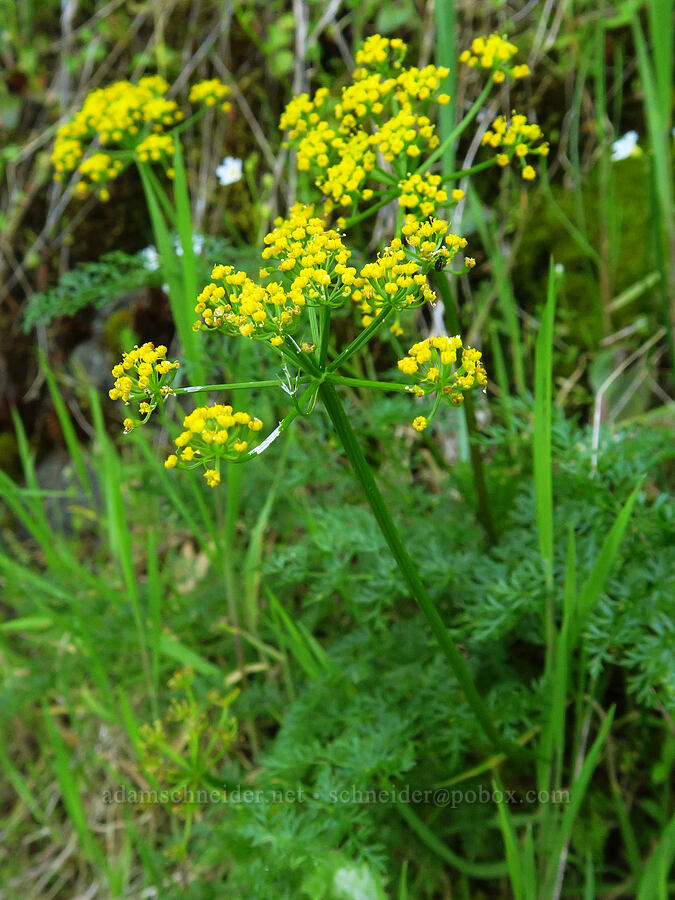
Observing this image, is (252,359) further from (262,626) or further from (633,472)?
(633,472)

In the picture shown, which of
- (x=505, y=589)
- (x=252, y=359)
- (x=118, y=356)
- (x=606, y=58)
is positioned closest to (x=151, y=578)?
(x=252, y=359)

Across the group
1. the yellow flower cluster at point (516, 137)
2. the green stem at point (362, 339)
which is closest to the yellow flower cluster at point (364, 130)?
the yellow flower cluster at point (516, 137)

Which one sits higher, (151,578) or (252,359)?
(252,359)

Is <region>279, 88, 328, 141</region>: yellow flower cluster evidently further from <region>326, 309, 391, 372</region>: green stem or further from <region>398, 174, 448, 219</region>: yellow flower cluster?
<region>326, 309, 391, 372</region>: green stem

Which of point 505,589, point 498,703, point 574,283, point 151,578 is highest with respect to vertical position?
point 574,283

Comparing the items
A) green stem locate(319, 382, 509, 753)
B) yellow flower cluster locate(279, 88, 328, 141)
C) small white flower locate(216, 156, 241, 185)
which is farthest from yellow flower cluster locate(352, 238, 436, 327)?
small white flower locate(216, 156, 241, 185)

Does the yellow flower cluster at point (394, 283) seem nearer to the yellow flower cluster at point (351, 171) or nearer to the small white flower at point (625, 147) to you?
the yellow flower cluster at point (351, 171)
